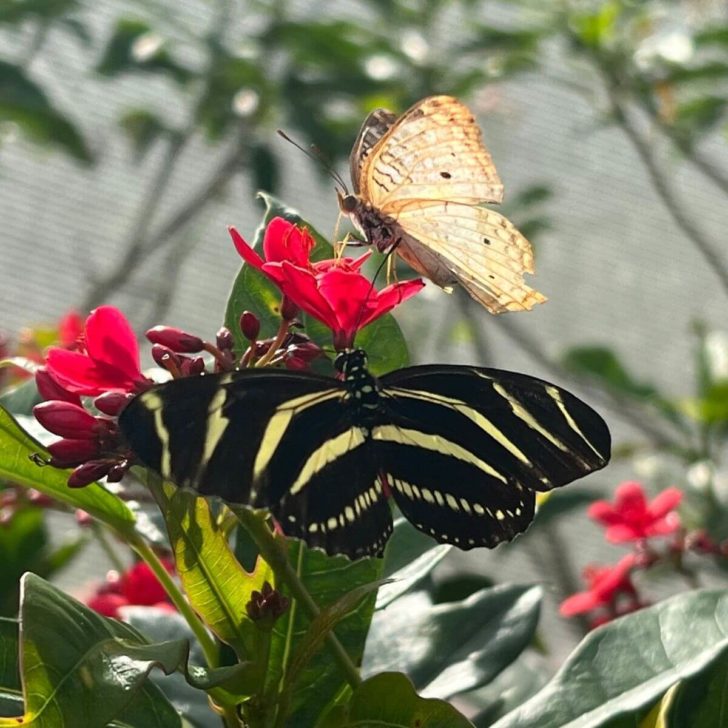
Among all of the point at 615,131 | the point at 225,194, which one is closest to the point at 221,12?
the point at 225,194

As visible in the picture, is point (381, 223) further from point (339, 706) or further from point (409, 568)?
point (339, 706)

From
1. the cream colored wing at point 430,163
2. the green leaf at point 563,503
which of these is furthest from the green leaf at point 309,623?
the green leaf at point 563,503

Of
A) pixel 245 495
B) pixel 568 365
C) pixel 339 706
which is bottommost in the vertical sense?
pixel 568 365

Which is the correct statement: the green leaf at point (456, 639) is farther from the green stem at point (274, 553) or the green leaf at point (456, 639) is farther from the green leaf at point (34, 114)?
the green leaf at point (34, 114)

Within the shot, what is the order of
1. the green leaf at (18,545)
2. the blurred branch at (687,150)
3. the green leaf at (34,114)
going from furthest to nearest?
the blurred branch at (687,150), the green leaf at (34,114), the green leaf at (18,545)

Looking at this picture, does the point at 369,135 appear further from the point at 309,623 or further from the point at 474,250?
the point at 309,623

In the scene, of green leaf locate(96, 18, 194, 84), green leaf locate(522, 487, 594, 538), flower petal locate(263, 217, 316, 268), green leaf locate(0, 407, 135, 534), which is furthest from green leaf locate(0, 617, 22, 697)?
green leaf locate(96, 18, 194, 84)

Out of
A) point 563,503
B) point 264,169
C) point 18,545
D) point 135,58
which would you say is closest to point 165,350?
point 18,545
